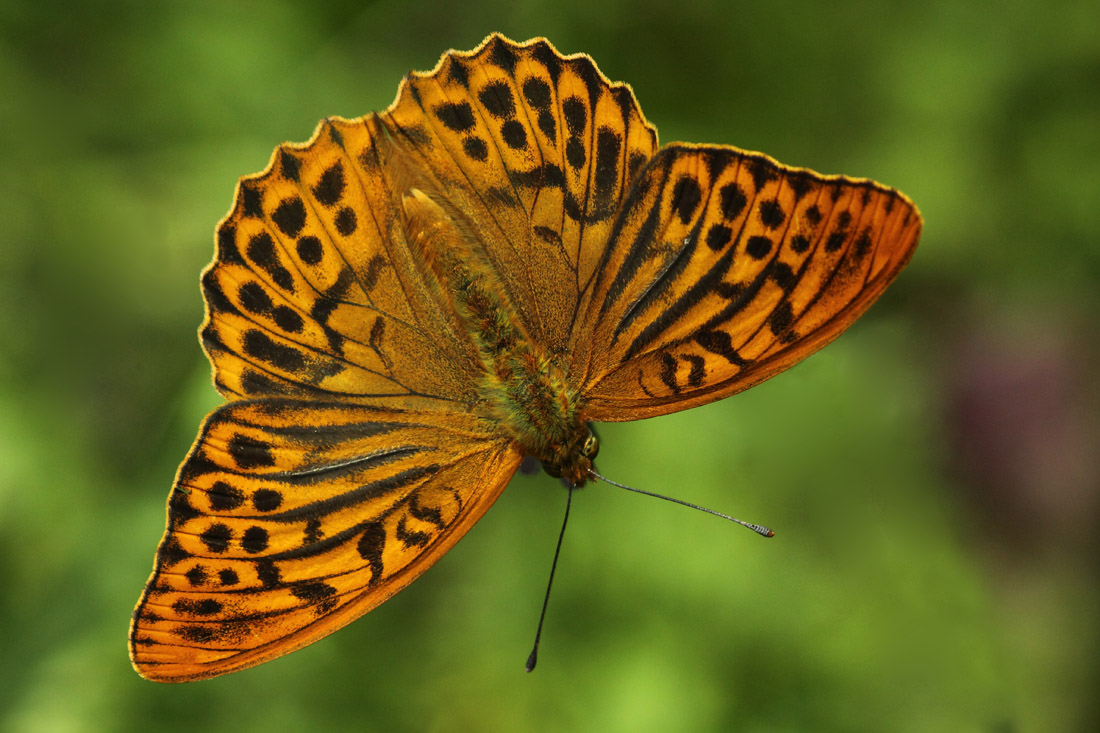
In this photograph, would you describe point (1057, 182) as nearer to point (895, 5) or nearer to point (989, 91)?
point (989, 91)

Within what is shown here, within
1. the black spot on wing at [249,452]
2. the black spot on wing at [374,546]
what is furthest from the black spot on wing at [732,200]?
the black spot on wing at [249,452]

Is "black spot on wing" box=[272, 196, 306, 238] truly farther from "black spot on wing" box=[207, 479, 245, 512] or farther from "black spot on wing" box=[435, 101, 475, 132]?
"black spot on wing" box=[207, 479, 245, 512]

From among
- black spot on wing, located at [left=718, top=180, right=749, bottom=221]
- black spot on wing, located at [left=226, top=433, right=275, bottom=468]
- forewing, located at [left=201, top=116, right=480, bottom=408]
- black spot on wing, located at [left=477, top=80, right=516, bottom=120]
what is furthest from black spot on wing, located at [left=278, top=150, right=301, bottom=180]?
black spot on wing, located at [left=718, top=180, right=749, bottom=221]

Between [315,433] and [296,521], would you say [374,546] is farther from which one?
[315,433]

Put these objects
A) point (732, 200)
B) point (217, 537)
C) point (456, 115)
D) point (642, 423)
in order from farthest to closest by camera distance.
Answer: point (642, 423) < point (456, 115) < point (732, 200) < point (217, 537)

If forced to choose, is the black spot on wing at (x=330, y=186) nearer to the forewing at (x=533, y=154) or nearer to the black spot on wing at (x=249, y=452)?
the forewing at (x=533, y=154)

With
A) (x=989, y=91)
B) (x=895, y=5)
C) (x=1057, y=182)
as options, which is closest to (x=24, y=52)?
(x=895, y=5)

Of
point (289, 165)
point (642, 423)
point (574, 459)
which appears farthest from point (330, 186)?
point (642, 423)
